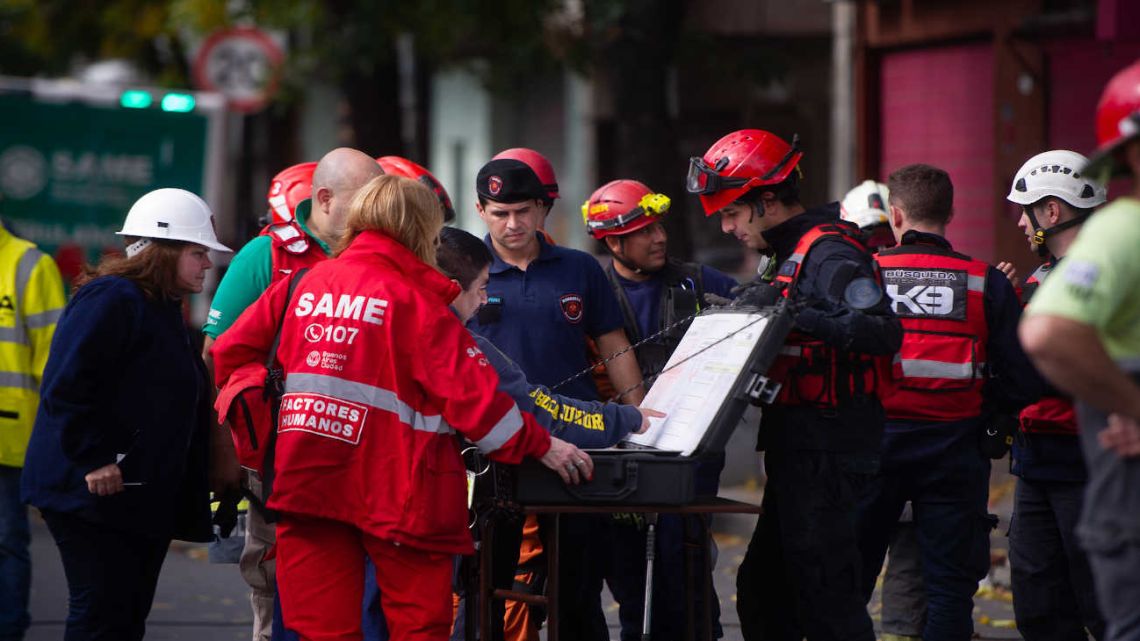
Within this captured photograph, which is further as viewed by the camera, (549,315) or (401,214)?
(549,315)

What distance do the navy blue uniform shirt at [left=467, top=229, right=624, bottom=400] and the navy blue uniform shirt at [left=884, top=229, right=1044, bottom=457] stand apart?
1.23 m

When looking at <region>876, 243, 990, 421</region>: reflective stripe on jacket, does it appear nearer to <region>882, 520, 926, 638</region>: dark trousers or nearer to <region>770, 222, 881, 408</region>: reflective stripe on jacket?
<region>770, 222, 881, 408</region>: reflective stripe on jacket

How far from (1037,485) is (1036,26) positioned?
25.1 ft

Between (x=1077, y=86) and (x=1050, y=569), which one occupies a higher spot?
(x=1077, y=86)

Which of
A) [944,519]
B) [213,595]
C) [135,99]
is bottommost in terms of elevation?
[213,595]

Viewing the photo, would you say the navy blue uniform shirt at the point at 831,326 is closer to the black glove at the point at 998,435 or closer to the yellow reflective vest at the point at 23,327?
the black glove at the point at 998,435

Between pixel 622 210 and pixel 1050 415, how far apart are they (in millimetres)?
2012

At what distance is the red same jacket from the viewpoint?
4.99 m

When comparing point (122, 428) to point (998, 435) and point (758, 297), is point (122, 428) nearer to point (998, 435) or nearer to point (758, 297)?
point (758, 297)

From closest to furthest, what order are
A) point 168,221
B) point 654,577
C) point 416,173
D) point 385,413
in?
1. point 385,413
2. point 168,221
3. point 654,577
4. point 416,173

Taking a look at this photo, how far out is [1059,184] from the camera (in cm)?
622

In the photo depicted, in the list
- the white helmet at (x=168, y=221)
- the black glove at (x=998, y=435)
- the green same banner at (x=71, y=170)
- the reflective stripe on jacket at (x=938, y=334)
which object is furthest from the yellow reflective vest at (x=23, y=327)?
the green same banner at (x=71, y=170)

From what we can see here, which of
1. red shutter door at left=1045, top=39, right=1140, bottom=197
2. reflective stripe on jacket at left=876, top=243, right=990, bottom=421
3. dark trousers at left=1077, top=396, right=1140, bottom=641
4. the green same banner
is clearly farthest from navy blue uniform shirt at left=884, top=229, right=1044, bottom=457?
the green same banner

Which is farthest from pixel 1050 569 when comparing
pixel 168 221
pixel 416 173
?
pixel 168 221
